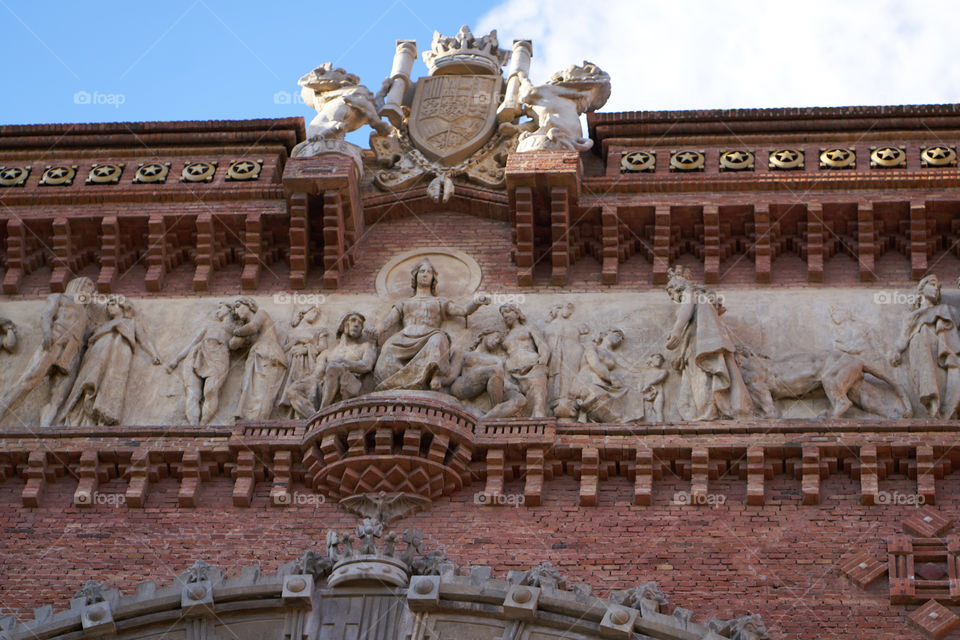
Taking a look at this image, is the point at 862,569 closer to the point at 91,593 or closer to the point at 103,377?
the point at 91,593

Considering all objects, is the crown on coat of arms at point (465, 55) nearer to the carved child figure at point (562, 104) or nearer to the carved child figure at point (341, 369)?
the carved child figure at point (562, 104)

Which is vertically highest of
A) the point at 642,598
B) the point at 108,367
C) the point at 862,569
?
the point at 108,367

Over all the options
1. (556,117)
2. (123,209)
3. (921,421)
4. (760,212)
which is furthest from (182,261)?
(921,421)

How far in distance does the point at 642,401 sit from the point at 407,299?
107 inches

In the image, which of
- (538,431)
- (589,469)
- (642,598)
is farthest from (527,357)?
(642,598)

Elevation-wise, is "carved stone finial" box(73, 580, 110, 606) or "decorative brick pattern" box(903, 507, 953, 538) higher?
"decorative brick pattern" box(903, 507, 953, 538)

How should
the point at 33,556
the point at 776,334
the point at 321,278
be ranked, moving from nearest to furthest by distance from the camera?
1. the point at 33,556
2. the point at 776,334
3. the point at 321,278

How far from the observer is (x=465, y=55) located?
22.3 m

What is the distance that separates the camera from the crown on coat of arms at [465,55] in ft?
73.0

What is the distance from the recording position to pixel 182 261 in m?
21.0

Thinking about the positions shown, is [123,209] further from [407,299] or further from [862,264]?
[862,264]

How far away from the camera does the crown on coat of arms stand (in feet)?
73.0

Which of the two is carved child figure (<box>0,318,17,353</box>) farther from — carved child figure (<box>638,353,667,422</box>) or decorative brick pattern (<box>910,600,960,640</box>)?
decorative brick pattern (<box>910,600,960,640</box>)

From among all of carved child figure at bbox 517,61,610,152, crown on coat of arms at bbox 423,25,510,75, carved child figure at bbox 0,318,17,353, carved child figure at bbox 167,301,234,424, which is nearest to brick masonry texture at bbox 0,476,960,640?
carved child figure at bbox 167,301,234,424
